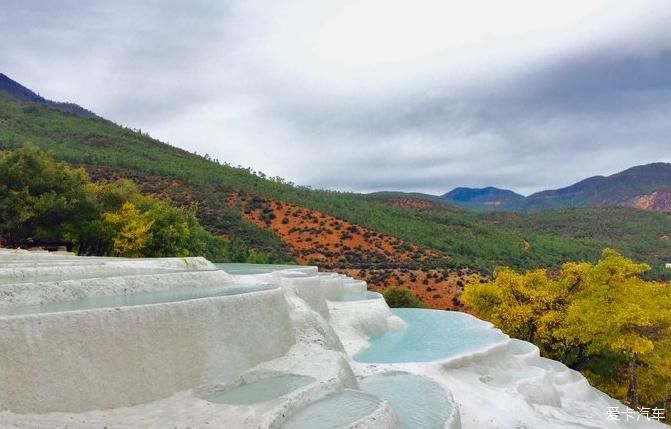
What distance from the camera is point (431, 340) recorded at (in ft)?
54.0

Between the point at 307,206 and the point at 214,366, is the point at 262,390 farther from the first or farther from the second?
the point at 307,206

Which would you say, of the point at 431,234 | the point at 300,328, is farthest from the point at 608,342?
the point at 431,234

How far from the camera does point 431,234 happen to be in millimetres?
53562

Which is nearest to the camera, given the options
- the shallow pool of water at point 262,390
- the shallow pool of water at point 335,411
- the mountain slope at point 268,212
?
the shallow pool of water at point 335,411

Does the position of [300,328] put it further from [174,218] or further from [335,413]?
[174,218]

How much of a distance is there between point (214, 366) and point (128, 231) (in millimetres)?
16670

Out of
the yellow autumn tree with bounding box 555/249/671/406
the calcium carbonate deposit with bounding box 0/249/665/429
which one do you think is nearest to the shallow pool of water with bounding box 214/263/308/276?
the calcium carbonate deposit with bounding box 0/249/665/429

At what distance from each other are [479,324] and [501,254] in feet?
101

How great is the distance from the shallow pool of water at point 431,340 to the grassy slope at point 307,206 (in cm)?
2195

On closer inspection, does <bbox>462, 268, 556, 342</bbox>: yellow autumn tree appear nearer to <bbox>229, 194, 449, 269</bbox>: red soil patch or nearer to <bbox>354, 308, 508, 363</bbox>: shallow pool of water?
<bbox>354, 308, 508, 363</bbox>: shallow pool of water

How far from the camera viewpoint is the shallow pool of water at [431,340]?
1407 cm

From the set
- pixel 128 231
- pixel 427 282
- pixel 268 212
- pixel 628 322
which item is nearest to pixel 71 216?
pixel 128 231

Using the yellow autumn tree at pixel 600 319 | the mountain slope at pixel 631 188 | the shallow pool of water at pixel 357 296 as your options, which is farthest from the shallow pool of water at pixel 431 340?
the mountain slope at pixel 631 188

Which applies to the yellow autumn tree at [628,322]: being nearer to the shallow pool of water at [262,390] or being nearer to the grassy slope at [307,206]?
the shallow pool of water at [262,390]
